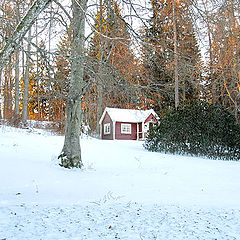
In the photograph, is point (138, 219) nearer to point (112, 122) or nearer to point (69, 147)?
point (69, 147)

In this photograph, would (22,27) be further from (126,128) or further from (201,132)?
(126,128)

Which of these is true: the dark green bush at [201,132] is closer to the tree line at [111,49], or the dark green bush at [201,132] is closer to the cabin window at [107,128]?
the tree line at [111,49]

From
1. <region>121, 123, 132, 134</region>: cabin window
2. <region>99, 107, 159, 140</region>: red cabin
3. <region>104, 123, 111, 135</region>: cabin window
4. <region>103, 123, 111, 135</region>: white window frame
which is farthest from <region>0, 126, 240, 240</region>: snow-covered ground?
<region>104, 123, 111, 135</region>: cabin window

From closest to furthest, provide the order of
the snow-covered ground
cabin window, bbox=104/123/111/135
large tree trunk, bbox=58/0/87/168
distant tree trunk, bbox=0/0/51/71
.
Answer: the snow-covered ground → distant tree trunk, bbox=0/0/51/71 → large tree trunk, bbox=58/0/87/168 → cabin window, bbox=104/123/111/135

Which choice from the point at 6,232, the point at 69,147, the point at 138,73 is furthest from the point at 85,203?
the point at 138,73

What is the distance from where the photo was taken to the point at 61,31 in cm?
550

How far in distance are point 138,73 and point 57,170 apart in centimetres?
287

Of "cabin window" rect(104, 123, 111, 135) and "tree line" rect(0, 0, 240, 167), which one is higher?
"tree line" rect(0, 0, 240, 167)

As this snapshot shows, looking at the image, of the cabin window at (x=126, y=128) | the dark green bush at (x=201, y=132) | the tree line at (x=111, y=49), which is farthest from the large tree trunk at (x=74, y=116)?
the cabin window at (x=126, y=128)

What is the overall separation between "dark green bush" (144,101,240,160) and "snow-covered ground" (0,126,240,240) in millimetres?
3633

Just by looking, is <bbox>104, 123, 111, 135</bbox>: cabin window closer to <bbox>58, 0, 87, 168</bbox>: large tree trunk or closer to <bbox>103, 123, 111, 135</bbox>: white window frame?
<bbox>103, 123, 111, 135</bbox>: white window frame

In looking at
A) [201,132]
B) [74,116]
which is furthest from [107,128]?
[74,116]

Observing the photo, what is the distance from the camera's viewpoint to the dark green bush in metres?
8.87

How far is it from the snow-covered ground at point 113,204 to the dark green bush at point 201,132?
363cm
